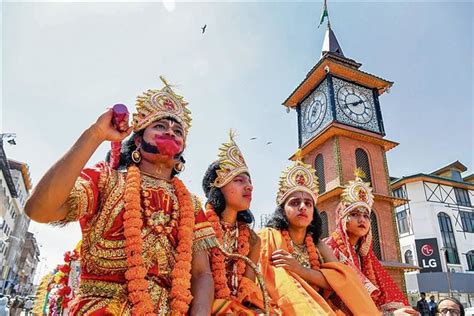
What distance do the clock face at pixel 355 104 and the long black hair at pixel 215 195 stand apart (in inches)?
481

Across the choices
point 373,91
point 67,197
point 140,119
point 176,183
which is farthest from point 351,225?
point 373,91

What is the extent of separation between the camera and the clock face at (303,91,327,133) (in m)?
14.6

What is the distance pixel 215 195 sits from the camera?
9.36ft

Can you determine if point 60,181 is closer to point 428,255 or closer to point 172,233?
point 172,233

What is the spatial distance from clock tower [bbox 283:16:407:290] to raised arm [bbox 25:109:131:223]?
39.5ft

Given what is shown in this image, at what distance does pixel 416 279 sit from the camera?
21016 mm

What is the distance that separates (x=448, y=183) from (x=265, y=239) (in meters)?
28.5

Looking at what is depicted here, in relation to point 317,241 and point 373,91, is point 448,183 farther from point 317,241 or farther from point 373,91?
point 317,241

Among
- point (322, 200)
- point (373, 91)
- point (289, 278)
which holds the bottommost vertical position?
point (289, 278)

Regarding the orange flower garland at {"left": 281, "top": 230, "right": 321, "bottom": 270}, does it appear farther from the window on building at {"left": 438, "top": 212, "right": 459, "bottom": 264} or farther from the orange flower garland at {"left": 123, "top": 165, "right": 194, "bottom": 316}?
the window on building at {"left": 438, "top": 212, "right": 459, "bottom": 264}

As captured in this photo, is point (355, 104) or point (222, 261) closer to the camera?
point (222, 261)

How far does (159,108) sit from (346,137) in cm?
1304

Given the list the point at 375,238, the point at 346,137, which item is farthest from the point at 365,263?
the point at 346,137

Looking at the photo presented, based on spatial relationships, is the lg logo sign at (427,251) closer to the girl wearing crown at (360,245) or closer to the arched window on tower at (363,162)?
the arched window on tower at (363,162)
